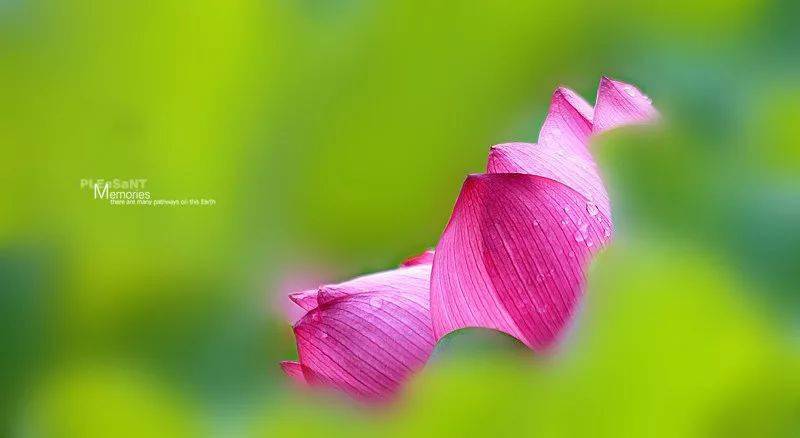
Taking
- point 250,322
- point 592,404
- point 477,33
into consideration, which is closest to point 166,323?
point 250,322

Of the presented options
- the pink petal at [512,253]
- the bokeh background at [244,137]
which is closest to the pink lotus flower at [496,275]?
the pink petal at [512,253]

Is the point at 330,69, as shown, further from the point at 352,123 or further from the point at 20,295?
the point at 20,295

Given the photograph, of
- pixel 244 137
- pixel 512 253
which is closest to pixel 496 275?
pixel 512 253

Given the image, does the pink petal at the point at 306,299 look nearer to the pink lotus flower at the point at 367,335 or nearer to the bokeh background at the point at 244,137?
the pink lotus flower at the point at 367,335

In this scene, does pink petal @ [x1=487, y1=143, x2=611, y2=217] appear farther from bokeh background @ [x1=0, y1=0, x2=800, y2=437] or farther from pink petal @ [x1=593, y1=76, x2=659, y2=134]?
bokeh background @ [x1=0, y1=0, x2=800, y2=437]

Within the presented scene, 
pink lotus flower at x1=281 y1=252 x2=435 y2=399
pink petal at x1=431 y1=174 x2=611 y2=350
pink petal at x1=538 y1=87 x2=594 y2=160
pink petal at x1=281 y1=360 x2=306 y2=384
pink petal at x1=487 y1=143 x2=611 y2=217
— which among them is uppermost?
pink petal at x1=538 y1=87 x2=594 y2=160

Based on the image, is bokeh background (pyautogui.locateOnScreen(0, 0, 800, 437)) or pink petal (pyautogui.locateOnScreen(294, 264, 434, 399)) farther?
bokeh background (pyautogui.locateOnScreen(0, 0, 800, 437))

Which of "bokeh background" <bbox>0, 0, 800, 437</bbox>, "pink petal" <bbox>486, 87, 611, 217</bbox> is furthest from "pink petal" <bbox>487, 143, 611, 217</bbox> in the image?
"bokeh background" <bbox>0, 0, 800, 437</bbox>

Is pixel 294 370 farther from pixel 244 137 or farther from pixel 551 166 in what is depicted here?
pixel 244 137

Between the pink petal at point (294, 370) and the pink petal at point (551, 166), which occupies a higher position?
the pink petal at point (551, 166)
